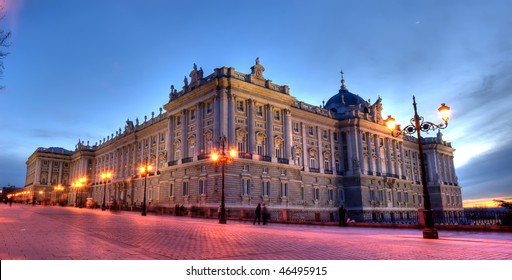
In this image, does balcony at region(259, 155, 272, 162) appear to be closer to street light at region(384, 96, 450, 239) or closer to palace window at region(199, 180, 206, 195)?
palace window at region(199, 180, 206, 195)

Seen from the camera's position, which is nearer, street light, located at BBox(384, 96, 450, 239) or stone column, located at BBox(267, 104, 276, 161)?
street light, located at BBox(384, 96, 450, 239)

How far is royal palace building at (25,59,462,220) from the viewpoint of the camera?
41188mm

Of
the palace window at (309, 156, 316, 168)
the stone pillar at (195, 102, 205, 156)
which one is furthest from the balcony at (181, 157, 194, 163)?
the palace window at (309, 156, 316, 168)

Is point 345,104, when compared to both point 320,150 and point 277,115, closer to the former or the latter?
point 320,150

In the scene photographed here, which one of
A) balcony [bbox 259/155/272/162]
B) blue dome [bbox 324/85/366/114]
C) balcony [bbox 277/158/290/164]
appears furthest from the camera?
blue dome [bbox 324/85/366/114]

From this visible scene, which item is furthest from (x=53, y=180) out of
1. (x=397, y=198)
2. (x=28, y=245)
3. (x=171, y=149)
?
(x=28, y=245)

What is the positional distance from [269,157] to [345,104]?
94.9 ft

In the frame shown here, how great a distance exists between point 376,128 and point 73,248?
6186 centimetres

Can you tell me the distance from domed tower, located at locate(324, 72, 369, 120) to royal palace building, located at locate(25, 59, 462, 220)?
0.19 metres

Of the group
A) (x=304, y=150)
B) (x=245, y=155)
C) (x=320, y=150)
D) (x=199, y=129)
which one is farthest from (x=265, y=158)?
(x=320, y=150)

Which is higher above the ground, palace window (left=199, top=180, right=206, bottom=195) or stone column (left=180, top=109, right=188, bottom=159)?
stone column (left=180, top=109, right=188, bottom=159)

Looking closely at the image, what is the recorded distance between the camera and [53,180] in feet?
334

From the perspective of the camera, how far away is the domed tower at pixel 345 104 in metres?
63.3

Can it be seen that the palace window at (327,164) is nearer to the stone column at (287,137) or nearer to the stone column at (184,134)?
the stone column at (287,137)
